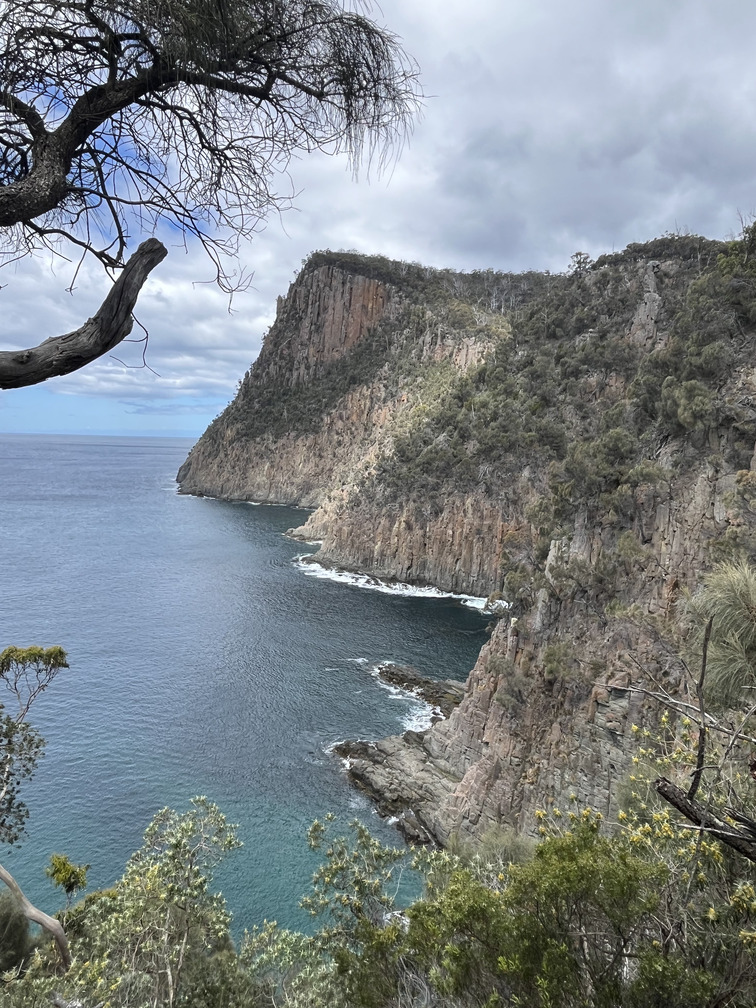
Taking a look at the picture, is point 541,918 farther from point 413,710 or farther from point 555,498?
point 413,710

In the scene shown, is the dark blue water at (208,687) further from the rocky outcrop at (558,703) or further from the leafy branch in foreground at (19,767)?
the leafy branch in foreground at (19,767)

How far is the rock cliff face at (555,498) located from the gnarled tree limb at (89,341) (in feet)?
17.5

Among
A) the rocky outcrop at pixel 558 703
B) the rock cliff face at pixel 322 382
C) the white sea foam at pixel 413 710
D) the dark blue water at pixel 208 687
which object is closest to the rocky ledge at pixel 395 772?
the rocky outcrop at pixel 558 703

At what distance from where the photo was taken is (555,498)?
25.5 metres

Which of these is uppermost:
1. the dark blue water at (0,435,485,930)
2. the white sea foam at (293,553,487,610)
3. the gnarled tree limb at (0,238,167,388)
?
the gnarled tree limb at (0,238,167,388)

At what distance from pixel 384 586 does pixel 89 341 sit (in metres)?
48.0

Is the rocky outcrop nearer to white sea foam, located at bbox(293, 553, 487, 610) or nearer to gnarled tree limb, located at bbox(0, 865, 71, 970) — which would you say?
→ gnarled tree limb, located at bbox(0, 865, 71, 970)

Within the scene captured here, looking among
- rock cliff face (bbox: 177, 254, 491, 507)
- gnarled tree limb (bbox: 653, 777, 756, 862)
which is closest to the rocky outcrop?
gnarled tree limb (bbox: 653, 777, 756, 862)

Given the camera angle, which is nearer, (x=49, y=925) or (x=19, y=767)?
(x=49, y=925)

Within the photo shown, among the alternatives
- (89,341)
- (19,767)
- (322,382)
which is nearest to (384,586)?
(19,767)

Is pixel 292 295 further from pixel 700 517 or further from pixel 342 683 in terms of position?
pixel 700 517

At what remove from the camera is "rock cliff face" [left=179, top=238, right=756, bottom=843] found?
18656 millimetres

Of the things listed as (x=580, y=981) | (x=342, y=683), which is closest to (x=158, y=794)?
(x=342, y=683)

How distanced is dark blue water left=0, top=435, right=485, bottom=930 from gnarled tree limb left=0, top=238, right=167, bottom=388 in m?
17.9
